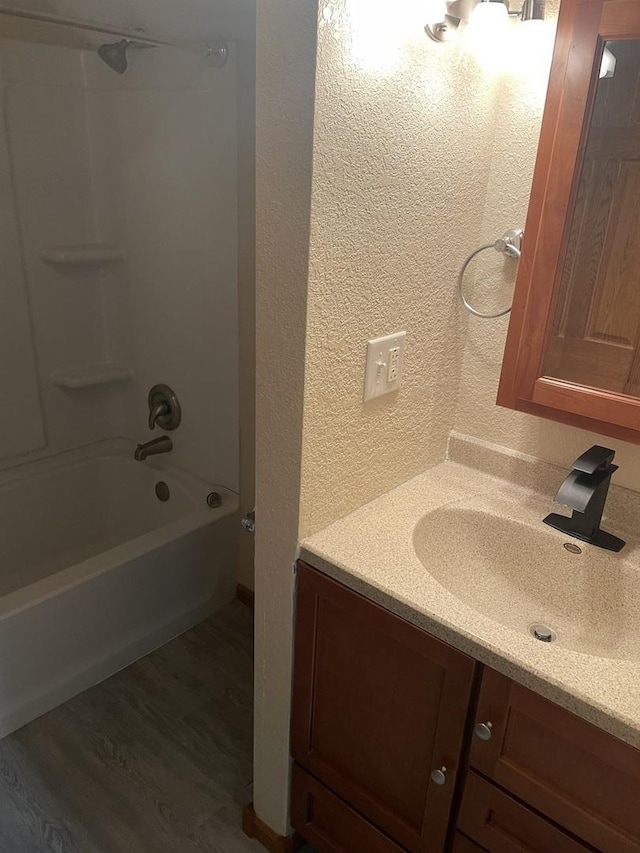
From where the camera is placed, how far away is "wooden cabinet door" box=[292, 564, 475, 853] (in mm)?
1047

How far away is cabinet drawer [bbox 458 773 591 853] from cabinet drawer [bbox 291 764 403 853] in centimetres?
25

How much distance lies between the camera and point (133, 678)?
1.97 meters

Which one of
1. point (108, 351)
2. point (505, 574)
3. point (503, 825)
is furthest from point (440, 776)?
point (108, 351)

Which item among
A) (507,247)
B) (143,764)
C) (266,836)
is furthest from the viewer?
(143,764)

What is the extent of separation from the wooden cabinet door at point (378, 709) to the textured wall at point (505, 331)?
21.8 inches

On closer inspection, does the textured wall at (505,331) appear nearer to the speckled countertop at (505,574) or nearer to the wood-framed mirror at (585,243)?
the speckled countertop at (505,574)

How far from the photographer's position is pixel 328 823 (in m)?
1.35

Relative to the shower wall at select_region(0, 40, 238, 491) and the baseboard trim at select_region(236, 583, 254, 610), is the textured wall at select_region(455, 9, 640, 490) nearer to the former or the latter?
the shower wall at select_region(0, 40, 238, 491)

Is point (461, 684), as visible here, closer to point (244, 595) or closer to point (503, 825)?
point (503, 825)

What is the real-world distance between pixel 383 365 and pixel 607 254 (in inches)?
17.7

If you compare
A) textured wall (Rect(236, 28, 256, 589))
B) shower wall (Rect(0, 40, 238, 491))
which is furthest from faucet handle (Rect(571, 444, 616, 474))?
shower wall (Rect(0, 40, 238, 491))

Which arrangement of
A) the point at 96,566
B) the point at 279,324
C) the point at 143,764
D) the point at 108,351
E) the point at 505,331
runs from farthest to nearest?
1. the point at 108,351
2. the point at 96,566
3. the point at 143,764
4. the point at 505,331
5. the point at 279,324

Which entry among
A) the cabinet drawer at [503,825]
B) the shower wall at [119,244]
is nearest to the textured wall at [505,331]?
the cabinet drawer at [503,825]

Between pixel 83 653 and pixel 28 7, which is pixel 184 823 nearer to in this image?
pixel 83 653
